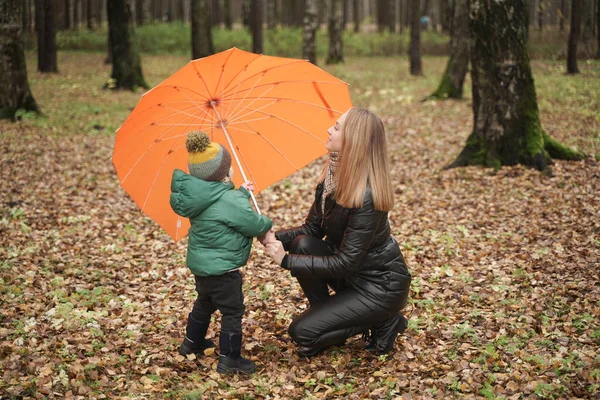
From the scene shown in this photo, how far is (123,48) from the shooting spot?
18.2m

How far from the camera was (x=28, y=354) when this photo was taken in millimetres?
4594

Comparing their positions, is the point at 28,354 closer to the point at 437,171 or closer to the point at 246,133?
the point at 246,133

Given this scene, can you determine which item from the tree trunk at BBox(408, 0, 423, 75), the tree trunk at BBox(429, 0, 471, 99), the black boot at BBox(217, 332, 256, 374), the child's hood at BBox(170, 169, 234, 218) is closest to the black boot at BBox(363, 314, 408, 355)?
the black boot at BBox(217, 332, 256, 374)

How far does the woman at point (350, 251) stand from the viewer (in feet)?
13.7

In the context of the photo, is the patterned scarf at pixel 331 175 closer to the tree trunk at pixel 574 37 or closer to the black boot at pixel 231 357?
the black boot at pixel 231 357

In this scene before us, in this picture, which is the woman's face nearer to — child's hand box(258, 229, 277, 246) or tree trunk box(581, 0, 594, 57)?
child's hand box(258, 229, 277, 246)

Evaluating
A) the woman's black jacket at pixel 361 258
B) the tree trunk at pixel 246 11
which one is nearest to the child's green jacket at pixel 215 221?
the woman's black jacket at pixel 361 258

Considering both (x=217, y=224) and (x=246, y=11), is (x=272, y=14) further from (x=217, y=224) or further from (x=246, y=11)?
(x=217, y=224)

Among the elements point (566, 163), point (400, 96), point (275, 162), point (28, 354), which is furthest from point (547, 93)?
point (28, 354)

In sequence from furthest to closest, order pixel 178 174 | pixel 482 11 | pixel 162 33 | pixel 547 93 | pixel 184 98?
pixel 162 33, pixel 547 93, pixel 482 11, pixel 184 98, pixel 178 174

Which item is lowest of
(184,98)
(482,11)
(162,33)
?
(184,98)

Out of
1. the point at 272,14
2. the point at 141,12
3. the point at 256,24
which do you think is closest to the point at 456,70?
the point at 256,24

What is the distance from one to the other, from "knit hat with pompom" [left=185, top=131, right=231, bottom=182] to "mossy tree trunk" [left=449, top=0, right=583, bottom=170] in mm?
6146

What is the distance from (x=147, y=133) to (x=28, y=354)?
1.97 metres
